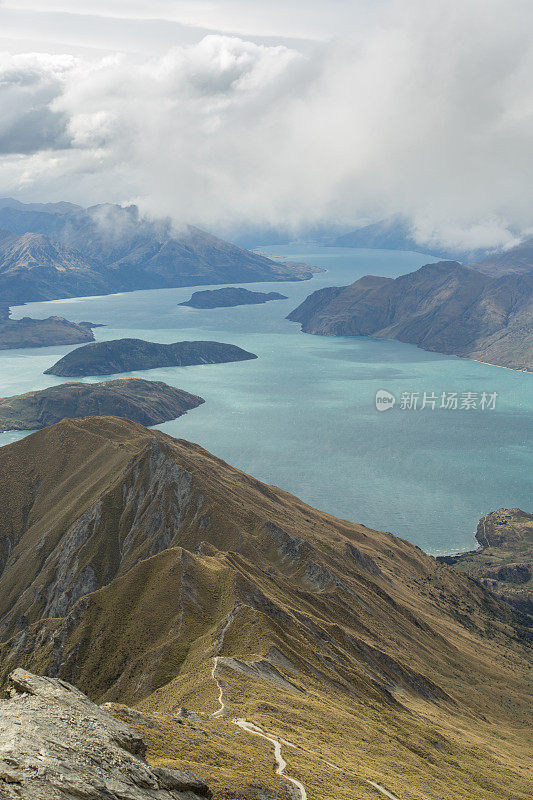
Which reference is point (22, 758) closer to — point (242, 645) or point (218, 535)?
point (242, 645)

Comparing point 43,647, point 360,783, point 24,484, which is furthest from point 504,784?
point 24,484

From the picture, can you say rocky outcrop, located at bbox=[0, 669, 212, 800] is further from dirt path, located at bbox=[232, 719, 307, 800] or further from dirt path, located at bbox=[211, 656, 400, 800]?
dirt path, located at bbox=[211, 656, 400, 800]

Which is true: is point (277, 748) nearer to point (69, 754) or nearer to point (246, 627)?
point (69, 754)

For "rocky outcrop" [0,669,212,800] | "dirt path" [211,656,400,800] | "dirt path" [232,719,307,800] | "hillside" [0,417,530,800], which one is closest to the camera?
"rocky outcrop" [0,669,212,800]

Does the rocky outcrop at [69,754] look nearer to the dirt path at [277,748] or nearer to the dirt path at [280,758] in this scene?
the dirt path at [277,748]

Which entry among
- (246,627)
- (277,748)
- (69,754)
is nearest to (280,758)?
(277,748)

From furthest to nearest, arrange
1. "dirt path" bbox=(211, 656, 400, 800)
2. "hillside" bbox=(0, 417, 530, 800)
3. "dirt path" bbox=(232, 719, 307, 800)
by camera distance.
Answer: "hillside" bbox=(0, 417, 530, 800) < "dirt path" bbox=(211, 656, 400, 800) < "dirt path" bbox=(232, 719, 307, 800)

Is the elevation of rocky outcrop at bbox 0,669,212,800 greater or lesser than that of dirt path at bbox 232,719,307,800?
greater

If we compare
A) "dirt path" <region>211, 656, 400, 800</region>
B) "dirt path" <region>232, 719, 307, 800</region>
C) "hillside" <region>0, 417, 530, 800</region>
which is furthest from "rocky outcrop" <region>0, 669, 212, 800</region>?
"dirt path" <region>211, 656, 400, 800</region>

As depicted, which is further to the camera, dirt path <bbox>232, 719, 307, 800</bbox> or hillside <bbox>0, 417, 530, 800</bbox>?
hillside <bbox>0, 417, 530, 800</bbox>

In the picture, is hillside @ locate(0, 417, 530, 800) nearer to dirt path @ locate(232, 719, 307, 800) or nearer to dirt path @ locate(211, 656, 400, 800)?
dirt path @ locate(211, 656, 400, 800)
